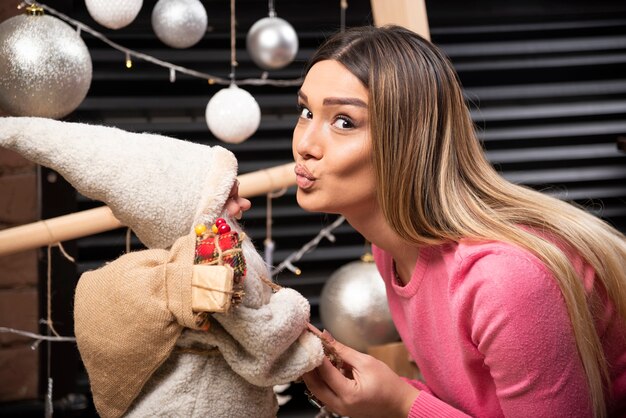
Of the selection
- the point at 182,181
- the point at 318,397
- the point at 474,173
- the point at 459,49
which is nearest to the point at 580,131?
the point at 459,49

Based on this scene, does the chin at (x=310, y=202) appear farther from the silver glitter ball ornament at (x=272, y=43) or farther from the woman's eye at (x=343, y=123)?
the silver glitter ball ornament at (x=272, y=43)

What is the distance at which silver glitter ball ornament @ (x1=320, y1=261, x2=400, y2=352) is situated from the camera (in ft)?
7.07

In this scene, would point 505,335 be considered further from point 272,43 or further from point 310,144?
point 272,43

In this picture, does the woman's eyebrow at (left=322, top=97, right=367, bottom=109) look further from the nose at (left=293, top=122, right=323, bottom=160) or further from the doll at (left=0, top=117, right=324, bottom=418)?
the doll at (left=0, top=117, right=324, bottom=418)

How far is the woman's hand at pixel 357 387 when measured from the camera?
1427 mm

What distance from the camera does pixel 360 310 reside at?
2.16m

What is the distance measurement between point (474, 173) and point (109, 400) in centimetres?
80

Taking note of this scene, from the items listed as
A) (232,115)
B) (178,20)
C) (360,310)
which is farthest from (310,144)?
(360,310)

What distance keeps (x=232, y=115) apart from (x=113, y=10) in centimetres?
37

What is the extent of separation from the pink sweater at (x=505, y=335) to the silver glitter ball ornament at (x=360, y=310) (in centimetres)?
48

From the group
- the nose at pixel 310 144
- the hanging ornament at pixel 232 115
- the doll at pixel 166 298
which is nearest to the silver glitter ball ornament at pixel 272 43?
the hanging ornament at pixel 232 115

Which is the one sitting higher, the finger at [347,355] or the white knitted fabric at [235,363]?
the white knitted fabric at [235,363]

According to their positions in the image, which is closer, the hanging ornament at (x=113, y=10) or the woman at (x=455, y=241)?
the woman at (x=455, y=241)

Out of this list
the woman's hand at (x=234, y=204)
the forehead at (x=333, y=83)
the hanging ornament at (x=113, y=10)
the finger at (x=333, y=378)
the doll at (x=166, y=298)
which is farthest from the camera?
the hanging ornament at (x=113, y=10)
